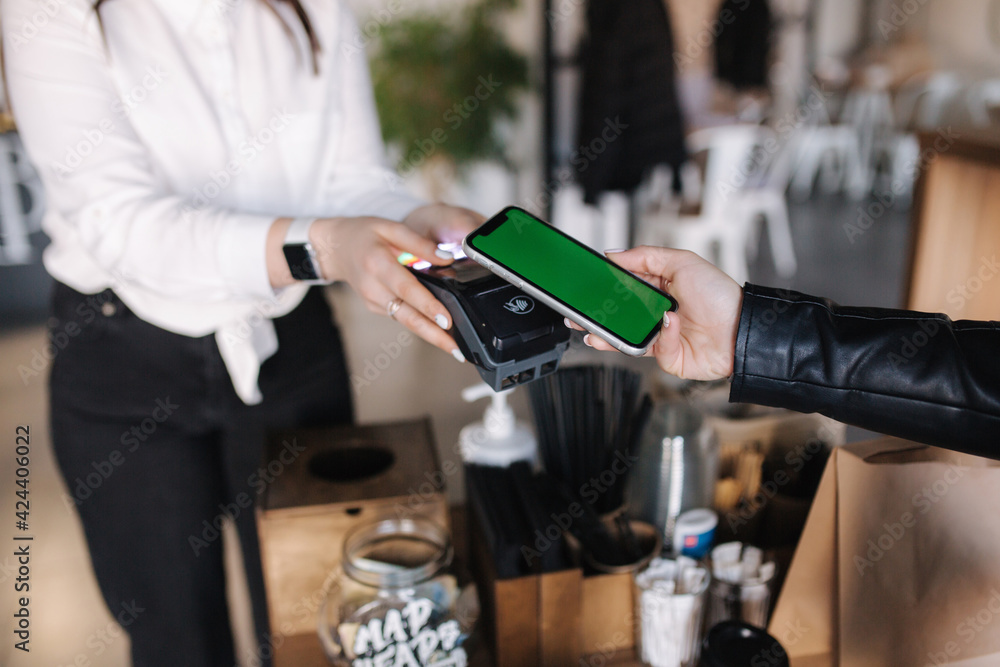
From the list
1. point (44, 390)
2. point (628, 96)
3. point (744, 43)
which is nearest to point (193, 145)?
point (628, 96)

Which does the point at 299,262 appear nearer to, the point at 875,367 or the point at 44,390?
the point at 875,367

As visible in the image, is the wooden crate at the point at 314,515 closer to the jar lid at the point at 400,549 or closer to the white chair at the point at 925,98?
the jar lid at the point at 400,549

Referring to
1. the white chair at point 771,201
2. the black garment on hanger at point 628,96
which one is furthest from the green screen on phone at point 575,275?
the white chair at point 771,201

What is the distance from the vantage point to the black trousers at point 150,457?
88 cm

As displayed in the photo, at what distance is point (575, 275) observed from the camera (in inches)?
25.4

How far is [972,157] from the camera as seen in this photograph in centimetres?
76

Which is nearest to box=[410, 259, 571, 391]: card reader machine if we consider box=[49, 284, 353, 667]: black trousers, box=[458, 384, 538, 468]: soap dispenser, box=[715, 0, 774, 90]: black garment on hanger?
box=[458, 384, 538, 468]: soap dispenser

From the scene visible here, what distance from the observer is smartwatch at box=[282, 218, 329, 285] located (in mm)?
762

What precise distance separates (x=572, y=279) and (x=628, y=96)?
81.5 inches

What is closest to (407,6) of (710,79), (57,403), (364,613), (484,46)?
(484,46)

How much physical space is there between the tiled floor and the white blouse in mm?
464

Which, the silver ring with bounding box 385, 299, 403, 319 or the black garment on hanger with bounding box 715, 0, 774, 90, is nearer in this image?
the silver ring with bounding box 385, 299, 403, 319

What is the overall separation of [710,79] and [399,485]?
3.30 meters

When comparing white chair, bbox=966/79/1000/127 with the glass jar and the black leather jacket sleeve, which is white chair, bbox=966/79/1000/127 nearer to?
the black leather jacket sleeve
